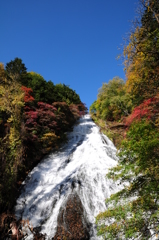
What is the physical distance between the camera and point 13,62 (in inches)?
966

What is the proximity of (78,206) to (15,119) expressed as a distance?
28.5 ft

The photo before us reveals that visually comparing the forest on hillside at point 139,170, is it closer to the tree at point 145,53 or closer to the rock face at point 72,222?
the tree at point 145,53

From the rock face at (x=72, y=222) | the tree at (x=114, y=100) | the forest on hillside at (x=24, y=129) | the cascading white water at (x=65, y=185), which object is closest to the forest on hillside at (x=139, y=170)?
the rock face at (x=72, y=222)

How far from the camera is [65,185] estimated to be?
906 cm

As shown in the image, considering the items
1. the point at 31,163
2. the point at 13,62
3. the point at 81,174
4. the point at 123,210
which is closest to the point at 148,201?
the point at 123,210

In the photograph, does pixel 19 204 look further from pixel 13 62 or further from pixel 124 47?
pixel 13 62

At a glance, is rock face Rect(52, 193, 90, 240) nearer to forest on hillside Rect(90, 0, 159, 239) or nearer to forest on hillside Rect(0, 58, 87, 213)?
forest on hillside Rect(90, 0, 159, 239)

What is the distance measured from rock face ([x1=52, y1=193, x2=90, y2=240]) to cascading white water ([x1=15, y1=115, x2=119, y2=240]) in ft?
0.72

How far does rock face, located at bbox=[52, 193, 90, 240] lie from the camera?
6.30 meters

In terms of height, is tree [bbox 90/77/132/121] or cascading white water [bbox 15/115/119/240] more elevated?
tree [bbox 90/77/132/121]

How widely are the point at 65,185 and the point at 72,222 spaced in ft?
7.98

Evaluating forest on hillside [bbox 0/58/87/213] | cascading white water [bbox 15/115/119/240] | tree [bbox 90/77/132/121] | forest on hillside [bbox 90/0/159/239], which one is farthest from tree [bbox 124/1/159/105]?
tree [bbox 90/77/132/121]

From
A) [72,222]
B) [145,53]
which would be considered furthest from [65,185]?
[145,53]

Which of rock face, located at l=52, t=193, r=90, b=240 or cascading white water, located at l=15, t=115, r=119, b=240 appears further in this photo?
cascading white water, located at l=15, t=115, r=119, b=240
